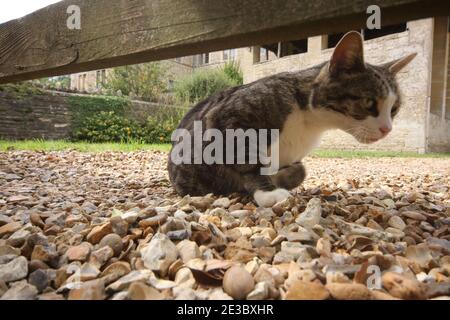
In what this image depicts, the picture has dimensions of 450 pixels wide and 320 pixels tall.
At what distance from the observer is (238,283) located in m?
0.91

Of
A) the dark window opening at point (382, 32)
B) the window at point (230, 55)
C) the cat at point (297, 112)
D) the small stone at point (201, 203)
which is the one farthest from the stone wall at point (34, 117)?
the dark window opening at point (382, 32)

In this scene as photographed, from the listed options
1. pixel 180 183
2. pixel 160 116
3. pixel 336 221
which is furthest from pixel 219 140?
pixel 160 116

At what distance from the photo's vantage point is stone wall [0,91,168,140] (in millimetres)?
8375

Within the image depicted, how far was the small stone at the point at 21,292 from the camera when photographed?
34.6 inches

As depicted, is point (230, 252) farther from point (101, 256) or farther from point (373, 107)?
point (373, 107)

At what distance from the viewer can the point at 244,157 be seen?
198cm

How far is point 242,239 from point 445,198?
183 cm

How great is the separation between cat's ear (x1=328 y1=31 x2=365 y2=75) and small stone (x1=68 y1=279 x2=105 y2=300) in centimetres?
153

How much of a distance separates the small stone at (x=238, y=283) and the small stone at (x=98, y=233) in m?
0.56

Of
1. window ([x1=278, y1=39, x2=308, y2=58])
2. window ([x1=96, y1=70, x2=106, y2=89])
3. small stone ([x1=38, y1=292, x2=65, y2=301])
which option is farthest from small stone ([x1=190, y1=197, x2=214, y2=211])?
window ([x1=278, y1=39, x2=308, y2=58])

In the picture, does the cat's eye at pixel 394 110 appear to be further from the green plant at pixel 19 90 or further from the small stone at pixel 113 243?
the green plant at pixel 19 90

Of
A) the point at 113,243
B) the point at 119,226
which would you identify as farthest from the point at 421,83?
the point at 113,243

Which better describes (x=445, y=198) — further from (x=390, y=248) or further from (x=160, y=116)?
(x=160, y=116)

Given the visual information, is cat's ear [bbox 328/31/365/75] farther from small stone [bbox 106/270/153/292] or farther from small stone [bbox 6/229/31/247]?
small stone [bbox 6/229/31/247]
